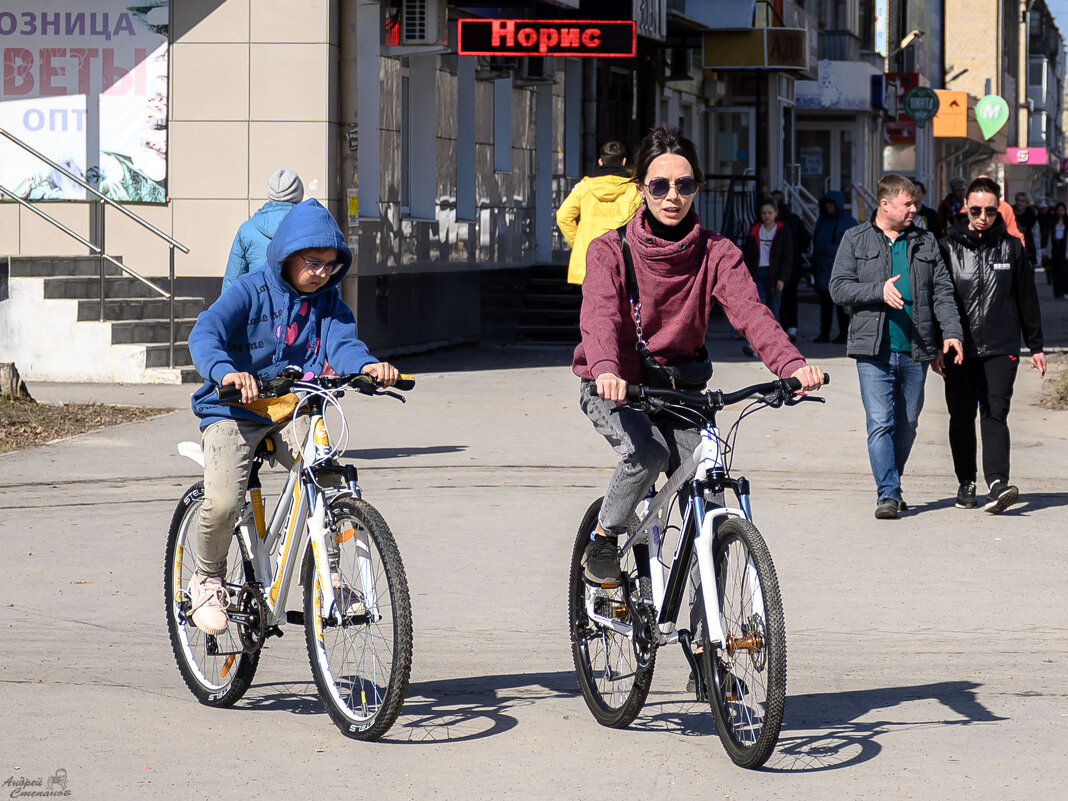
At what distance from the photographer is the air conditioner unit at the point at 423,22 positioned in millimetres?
18359

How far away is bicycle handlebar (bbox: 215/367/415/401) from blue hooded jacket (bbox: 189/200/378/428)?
179 mm

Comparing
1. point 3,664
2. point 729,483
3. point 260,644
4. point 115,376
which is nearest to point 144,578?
point 3,664

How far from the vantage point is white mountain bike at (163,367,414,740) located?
5.15 metres

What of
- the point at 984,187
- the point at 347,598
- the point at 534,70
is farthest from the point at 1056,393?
the point at 347,598

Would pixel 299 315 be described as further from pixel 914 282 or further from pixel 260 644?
pixel 914 282

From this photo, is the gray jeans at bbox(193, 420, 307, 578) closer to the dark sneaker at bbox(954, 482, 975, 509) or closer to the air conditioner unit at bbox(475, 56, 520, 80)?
the dark sneaker at bbox(954, 482, 975, 509)

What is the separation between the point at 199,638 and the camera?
609cm

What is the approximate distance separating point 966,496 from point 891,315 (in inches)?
43.1

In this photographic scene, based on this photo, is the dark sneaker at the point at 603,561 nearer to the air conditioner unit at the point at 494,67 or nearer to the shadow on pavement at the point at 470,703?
the shadow on pavement at the point at 470,703

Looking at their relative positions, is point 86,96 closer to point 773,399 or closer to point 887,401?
point 887,401

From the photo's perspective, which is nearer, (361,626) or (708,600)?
(708,600)

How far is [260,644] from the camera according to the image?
5.70 meters

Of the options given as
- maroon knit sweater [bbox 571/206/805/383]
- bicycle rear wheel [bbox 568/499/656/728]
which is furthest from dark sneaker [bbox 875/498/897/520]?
maroon knit sweater [bbox 571/206/805/383]

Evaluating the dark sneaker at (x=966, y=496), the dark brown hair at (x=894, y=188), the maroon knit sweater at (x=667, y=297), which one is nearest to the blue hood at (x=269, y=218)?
the dark brown hair at (x=894, y=188)
